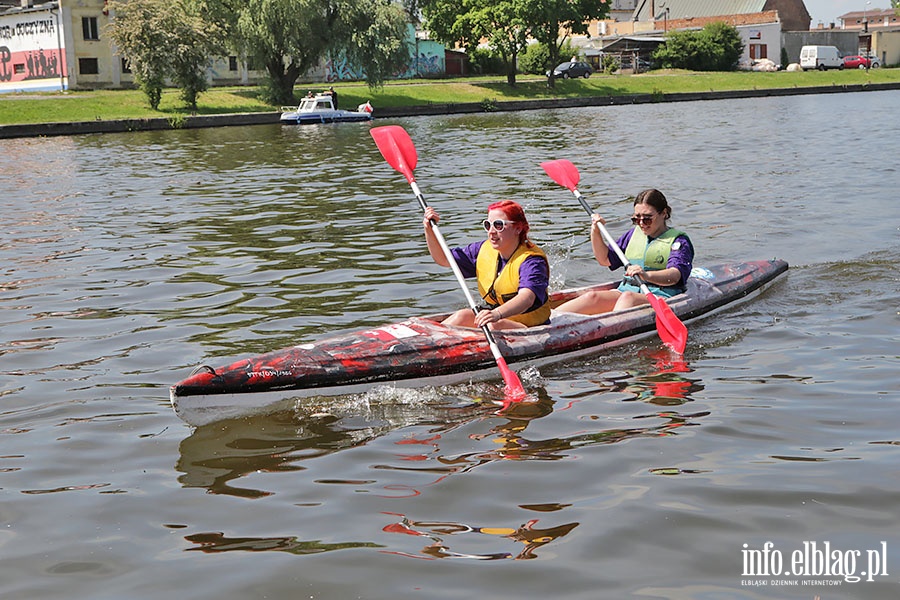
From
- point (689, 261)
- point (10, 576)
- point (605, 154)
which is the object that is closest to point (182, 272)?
point (689, 261)

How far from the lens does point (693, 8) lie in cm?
8969

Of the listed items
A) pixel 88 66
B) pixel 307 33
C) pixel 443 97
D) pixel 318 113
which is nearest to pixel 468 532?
pixel 318 113

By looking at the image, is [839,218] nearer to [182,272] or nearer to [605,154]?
[182,272]

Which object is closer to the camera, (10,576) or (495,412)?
(10,576)

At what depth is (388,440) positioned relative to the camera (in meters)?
6.13

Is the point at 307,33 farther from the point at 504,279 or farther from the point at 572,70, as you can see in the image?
the point at 504,279

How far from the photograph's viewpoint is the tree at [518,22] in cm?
5438

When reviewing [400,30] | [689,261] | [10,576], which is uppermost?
[400,30]

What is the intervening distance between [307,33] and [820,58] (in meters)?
39.5

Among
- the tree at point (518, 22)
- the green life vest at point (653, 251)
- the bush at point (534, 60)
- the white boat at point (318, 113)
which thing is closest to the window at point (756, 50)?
the bush at point (534, 60)

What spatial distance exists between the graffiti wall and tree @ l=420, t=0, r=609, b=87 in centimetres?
2173

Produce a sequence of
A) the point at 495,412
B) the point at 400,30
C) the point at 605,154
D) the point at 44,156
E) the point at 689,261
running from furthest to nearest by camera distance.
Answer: the point at 400,30 < the point at 44,156 < the point at 605,154 < the point at 689,261 < the point at 495,412

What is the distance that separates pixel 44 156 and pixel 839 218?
70.0 feet

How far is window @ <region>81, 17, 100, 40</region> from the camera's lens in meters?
47.8
